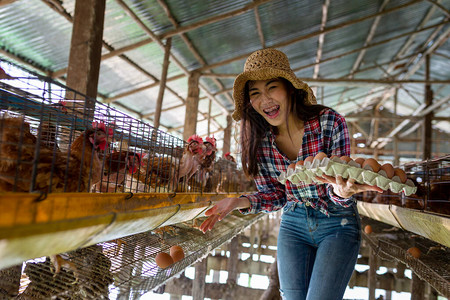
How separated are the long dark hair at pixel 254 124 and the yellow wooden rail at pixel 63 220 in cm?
56

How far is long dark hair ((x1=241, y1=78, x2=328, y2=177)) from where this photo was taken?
1854 mm

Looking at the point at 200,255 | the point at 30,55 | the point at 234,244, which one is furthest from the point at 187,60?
the point at 200,255

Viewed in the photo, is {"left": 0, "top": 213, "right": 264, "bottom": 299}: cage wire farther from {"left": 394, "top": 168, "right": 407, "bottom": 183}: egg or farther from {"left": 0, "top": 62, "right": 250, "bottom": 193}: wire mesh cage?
{"left": 394, "top": 168, "right": 407, "bottom": 183}: egg

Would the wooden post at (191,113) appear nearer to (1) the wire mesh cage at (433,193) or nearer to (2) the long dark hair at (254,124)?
(1) the wire mesh cage at (433,193)

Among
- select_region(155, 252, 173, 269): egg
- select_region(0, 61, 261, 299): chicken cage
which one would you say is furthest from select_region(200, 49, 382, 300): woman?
A: select_region(155, 252, 173, 269): egg

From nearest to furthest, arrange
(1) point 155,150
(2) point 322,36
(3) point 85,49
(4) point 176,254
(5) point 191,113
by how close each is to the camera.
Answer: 1. (4) point 176,254
2. (1) point 155,150
3. (3) point 85,49
4. (5) point 191,113
5. (2) point 322,36

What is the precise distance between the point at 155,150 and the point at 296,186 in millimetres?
1452

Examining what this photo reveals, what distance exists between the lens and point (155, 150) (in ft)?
9.38

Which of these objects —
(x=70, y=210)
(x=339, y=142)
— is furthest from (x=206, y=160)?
(x=70, y=210)

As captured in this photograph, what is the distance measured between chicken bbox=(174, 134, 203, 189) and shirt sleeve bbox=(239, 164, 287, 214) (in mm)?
1505

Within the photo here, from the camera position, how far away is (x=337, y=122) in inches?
65.9

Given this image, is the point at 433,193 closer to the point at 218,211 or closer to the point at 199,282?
the point at 218,211

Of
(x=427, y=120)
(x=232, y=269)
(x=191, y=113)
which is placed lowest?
(x=232, y=269)

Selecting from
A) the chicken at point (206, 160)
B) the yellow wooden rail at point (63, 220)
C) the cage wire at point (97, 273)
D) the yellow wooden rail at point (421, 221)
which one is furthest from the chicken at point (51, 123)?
the yellow wooden rail at point (421, 221)
